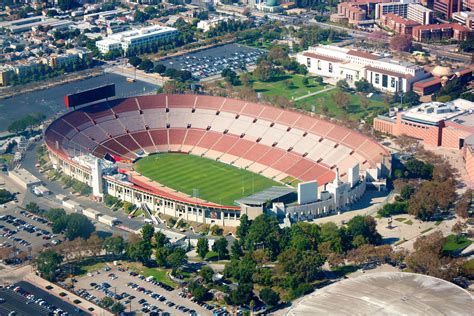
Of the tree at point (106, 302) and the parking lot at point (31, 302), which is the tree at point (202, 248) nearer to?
the tree at point (106, 302)

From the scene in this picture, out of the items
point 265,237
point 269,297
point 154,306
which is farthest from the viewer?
point 265,237

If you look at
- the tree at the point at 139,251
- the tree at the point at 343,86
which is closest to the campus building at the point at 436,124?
the tree at the point at 343,86

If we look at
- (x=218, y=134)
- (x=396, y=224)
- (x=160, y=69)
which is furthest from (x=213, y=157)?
(x=160, y=69)

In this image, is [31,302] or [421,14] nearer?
[31,302]

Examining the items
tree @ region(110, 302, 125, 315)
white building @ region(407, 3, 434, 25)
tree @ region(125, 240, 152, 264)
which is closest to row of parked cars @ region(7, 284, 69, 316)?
tree @ region(110, 302, 125, 315)

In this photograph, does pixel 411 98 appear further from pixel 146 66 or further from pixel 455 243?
pixel 455 243
